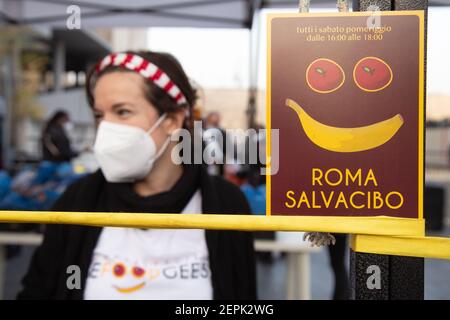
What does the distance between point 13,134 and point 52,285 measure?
1612 centimetres

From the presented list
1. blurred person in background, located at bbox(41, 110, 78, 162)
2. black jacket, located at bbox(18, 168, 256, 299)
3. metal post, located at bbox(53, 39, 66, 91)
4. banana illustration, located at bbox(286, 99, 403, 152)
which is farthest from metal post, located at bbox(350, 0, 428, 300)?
metal post, located at bbox(53, 39, 66, 91)

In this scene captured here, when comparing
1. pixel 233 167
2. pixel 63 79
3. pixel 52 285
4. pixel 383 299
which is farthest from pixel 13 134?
pixel 383 299

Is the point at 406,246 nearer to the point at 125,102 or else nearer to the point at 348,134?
the point at 348,134

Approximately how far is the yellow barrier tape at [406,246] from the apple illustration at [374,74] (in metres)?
0.22

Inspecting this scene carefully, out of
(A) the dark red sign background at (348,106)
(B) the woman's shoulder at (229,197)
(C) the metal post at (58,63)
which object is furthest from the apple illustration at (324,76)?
(C) the metal post at (58,63)

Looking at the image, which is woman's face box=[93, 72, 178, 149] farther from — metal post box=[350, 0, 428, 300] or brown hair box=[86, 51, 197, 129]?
metal post box=[350, 0, 428, 300]

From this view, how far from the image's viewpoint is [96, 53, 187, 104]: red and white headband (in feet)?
4.45

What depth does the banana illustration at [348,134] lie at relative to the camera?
27.0 inches

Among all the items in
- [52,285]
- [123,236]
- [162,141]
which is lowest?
[52,285]

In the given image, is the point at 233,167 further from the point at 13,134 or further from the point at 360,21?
the point at 13,134

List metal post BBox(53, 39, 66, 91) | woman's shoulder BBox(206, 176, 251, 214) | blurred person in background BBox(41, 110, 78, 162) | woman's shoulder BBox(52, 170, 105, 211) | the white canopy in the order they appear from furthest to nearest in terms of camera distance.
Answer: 1. metal post BBox(53, 39, 66, 91)
2. blurred person in background BBox(41, 110, 78, 162)
3. the white canopy
4. woman's shoulder BBox(206, 176, 251, 214)
5. woman's shoulder BBox(52, 170, 105, 211)

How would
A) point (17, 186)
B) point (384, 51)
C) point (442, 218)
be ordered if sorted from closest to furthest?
point (384, 51) < point (17, 186) < point (442, 218)

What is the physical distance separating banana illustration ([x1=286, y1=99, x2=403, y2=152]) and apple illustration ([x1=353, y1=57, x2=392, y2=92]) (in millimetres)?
52

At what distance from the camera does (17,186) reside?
2746 mm
